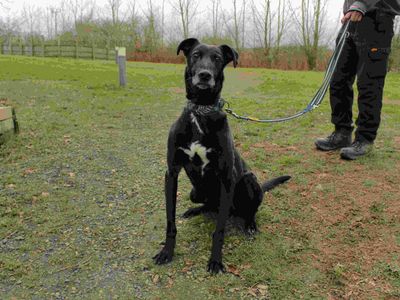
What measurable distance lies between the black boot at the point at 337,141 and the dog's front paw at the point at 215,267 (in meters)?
3.02

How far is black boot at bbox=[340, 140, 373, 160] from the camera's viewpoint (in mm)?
4531

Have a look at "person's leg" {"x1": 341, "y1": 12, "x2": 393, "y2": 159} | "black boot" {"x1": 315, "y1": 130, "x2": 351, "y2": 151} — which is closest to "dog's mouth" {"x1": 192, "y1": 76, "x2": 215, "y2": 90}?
"person's leg" {"x1": 341, "y1": 12, "x2": 393, "y2": 159}

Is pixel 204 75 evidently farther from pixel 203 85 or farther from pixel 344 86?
pixel 344 86

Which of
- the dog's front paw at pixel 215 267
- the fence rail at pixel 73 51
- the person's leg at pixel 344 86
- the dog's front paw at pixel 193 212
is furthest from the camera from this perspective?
the fence rail at pixel 73 51

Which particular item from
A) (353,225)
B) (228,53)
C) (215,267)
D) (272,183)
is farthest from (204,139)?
(353,225)

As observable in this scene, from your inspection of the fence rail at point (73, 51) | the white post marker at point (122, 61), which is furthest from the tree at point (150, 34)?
the white post marker at point (122, 61)

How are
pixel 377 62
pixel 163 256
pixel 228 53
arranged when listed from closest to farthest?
pixel 228 53
pixel 163 256
pixel 377 62

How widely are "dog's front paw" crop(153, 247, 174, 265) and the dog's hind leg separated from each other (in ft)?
2.08

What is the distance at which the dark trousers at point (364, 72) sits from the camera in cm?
407

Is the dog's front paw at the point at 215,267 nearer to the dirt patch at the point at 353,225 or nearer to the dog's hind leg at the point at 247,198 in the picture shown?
the dog's hind leg at the point at 247,198

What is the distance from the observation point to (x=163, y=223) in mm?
3188

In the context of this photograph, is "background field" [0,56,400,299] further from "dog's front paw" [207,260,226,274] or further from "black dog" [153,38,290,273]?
"black dog" [153,38,290,273]

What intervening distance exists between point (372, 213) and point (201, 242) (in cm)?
158

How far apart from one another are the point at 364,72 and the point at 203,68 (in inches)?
108
